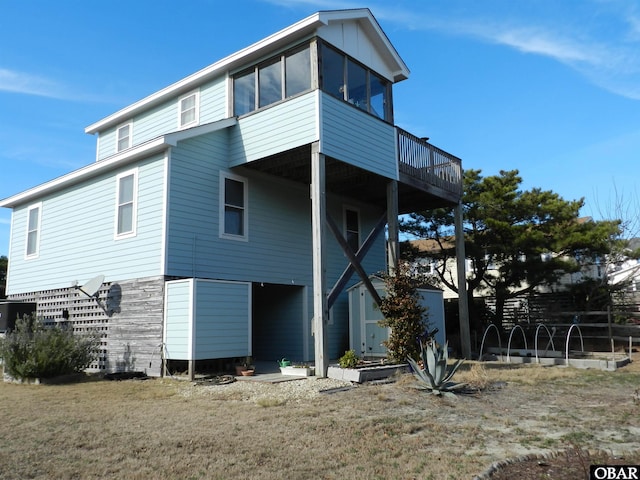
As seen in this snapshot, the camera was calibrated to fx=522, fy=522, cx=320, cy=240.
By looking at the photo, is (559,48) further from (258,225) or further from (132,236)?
(132,236)

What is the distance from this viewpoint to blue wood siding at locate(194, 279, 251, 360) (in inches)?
430

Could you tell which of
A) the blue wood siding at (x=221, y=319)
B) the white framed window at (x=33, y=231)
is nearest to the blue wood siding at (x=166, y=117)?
the white framed window at (x=33, y=231)

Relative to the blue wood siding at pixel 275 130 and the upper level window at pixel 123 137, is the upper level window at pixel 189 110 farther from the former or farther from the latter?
the upper level window at pixel 123 137

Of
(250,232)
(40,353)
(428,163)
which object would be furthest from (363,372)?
(428,163)

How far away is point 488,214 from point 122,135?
13862mm

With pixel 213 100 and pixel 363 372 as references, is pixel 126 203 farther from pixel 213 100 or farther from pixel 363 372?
pixel 363 372

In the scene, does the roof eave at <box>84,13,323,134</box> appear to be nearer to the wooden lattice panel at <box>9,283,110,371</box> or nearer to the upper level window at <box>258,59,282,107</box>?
the upper level window at <box>258,59,282,107</box>

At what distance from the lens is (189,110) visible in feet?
49.9

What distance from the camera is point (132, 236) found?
12.6 metres

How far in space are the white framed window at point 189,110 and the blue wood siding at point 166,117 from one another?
152mm

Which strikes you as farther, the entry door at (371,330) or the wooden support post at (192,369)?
the entry door at (371,330)

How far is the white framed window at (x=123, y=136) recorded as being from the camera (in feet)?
56.3

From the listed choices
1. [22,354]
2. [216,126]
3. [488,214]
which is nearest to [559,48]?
[216,126]

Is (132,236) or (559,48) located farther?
→ (132,236)
